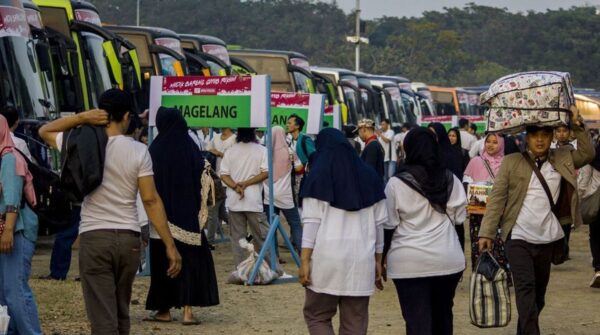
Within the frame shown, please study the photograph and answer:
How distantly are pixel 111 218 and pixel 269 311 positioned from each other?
448cm

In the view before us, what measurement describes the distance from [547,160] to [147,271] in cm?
608

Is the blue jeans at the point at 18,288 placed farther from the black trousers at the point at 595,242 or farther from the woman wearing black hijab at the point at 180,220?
the black trousers at the point at 595,242

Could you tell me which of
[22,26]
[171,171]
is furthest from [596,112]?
[171,171]

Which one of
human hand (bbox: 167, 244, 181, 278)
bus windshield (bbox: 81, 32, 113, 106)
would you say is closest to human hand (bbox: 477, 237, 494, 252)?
human hand (bbox: 167, 244, 181, 278)

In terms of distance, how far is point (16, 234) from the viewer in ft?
29.7

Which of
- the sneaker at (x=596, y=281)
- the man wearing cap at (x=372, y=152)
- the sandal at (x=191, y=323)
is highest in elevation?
the man wearing cap at (x=372, y=152)

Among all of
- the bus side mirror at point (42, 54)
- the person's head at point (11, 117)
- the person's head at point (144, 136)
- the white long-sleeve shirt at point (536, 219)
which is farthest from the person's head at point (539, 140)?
the bus side mirror at point (42, 54)

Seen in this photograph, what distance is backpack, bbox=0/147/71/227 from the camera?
369 inches

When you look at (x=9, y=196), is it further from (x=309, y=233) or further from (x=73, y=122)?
(x=309, y=233)

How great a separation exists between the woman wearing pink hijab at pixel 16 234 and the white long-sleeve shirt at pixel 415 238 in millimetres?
2179

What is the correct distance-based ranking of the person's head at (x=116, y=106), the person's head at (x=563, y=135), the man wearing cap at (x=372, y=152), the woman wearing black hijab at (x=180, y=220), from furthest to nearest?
the man wearing cap at (x=372, y=152), the person's head at (x=563, y=135), the woman wearing black hijab at (x=180, y=220), the person's head at (x=116, y=106)

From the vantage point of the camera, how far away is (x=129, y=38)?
27.5 meters

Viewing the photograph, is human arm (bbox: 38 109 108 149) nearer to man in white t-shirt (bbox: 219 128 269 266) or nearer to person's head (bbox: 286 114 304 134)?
man in white t-shirt (bbox: 219 128 269 266)

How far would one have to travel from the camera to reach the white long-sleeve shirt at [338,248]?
8.36 m
